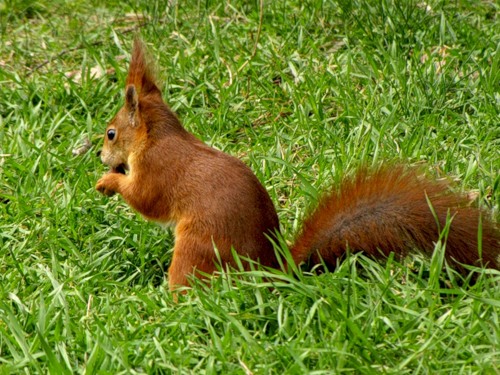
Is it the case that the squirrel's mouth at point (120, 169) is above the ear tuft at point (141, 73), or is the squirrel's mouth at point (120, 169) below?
below

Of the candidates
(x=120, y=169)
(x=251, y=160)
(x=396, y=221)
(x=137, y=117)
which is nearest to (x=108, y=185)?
(x=120, y=169)

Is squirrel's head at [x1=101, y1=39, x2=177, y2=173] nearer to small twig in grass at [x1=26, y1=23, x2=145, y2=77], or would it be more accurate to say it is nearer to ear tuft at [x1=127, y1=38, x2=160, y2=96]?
ear tuft at [x1=127, y1=38, x2=160, y2=96]

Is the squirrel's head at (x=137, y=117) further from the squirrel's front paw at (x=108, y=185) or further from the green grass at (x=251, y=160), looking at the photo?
the green grass at (x=251, y=160)

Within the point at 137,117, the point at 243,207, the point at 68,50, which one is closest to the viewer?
the point at 243,207

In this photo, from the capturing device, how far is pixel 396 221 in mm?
3088

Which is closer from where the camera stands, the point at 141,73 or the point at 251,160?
the point at 141,73

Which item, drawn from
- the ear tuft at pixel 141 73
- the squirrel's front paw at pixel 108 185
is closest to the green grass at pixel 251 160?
the squirrel's front paw at pixel 108 185

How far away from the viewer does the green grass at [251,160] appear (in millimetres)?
2842

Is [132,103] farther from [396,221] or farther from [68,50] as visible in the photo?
[68,50]

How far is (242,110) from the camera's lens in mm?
4793

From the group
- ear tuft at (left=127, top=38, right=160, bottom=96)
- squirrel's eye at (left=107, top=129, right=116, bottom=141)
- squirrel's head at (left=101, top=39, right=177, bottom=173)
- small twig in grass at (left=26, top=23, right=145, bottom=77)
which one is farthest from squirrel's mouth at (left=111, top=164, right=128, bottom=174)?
small twig in grass at (left=26, top=23, right=145, bottom=77)

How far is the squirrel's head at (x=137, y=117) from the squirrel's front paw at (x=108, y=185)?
0.25 ft

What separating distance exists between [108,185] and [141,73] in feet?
1.50

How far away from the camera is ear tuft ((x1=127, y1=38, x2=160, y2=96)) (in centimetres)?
377
